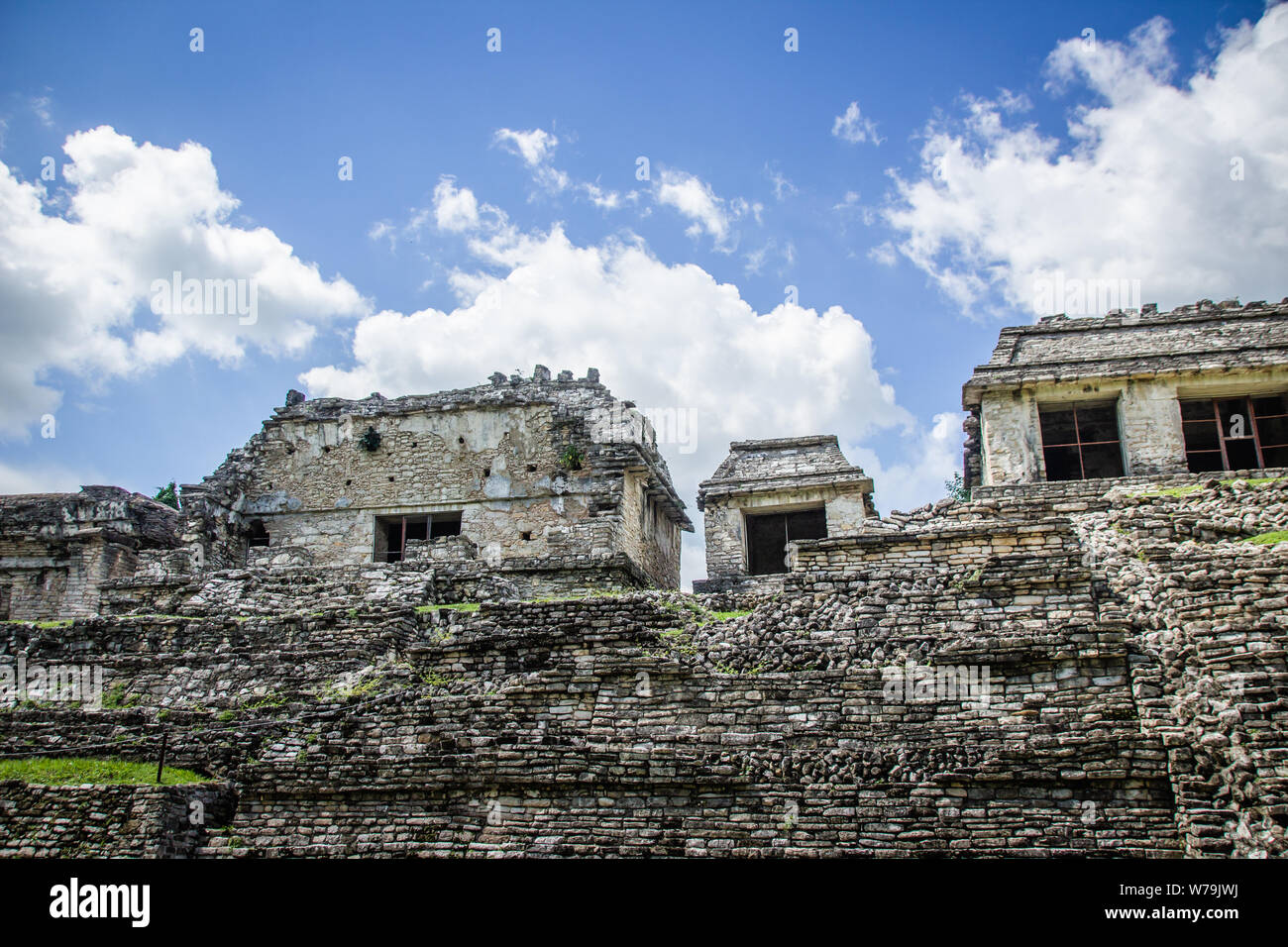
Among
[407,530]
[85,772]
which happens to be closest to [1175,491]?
[85,772]

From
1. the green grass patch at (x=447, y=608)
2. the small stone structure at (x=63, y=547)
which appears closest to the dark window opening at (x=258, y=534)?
the small stone structure at (x=63, y=547)

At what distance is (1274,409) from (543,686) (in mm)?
16500

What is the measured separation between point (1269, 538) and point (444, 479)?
16225 millimetres

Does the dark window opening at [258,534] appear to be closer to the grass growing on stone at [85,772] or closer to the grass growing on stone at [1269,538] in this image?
the grass growing on stone at [85,772]

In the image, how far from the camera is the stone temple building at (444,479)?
826 inches

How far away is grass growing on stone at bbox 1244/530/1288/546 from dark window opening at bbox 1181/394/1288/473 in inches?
310

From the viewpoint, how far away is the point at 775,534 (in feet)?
72.7

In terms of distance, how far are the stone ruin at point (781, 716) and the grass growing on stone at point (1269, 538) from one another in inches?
1.7

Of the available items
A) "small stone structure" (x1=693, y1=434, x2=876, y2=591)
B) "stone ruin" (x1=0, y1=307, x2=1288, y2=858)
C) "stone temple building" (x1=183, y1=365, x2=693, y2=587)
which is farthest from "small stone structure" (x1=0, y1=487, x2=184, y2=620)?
"small stone structure" (x1=693, y1=434, x2=876, y2=591)

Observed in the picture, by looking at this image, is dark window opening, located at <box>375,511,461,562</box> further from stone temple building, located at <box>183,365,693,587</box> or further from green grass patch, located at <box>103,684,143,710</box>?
green grass patch, located at <box>103,684,143,710</box>

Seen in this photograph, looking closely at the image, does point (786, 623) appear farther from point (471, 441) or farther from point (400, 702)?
point (471, 441)

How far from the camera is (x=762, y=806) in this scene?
30.2ft

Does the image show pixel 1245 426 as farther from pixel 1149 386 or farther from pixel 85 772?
pixel 85 772
